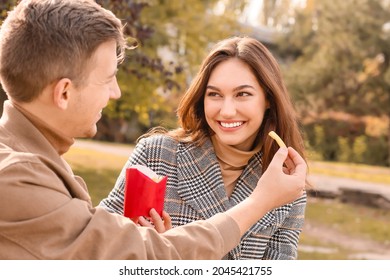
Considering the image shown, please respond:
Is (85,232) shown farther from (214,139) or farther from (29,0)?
(214,139)

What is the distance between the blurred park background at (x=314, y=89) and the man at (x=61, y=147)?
662 centimetres

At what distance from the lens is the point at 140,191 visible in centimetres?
241

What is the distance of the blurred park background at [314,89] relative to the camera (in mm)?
10836

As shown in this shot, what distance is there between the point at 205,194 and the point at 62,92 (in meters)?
1.65

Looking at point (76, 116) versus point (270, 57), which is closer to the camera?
point (76, 116)

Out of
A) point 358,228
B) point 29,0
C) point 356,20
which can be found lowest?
point 358,228

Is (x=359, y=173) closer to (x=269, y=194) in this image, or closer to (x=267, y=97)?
(x=267, y=97)

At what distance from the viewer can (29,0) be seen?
1.91m

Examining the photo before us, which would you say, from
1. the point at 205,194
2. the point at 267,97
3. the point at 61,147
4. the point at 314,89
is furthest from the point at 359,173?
the point at 61,147

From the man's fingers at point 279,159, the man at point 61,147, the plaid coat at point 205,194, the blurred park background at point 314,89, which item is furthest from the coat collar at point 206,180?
the blurred park background at point 314,89

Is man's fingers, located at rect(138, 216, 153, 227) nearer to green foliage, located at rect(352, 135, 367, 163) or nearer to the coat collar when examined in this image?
the coat collar

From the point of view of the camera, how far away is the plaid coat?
132 inches

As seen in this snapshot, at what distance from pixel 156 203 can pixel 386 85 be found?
24.0 metres

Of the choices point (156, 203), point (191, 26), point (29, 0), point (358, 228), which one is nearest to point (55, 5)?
point (29, 0)
